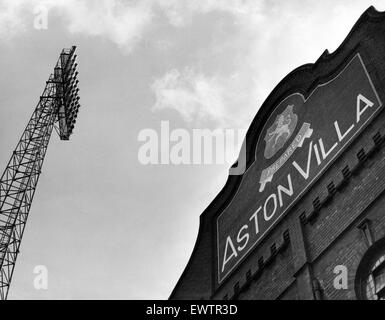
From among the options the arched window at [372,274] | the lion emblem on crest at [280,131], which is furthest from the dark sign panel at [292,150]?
the arched window at [372,274]

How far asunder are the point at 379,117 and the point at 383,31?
3.73 metres

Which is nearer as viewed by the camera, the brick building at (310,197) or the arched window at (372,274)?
the arched window at (372,274)

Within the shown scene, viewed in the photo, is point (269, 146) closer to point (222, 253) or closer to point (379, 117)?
point (222, 253)

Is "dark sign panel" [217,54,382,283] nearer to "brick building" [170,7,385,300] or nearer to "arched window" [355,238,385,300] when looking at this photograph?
"brick building" [170,7,385,300]

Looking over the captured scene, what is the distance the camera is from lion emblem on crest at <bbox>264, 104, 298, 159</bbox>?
24766 mm

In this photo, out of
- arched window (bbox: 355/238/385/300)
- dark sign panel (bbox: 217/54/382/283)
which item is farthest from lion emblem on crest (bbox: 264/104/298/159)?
arched window (bbox: 355/238/385/300)

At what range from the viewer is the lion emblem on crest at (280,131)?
2477 cm

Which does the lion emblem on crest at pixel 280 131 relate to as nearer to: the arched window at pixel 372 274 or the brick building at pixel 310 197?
the brick building at pixel 310 197

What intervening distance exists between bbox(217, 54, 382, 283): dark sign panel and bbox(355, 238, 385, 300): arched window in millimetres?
4463

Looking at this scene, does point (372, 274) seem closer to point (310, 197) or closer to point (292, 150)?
point (310, 197)

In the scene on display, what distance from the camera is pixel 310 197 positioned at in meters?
21.5

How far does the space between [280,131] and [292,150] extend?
1.86 meters
